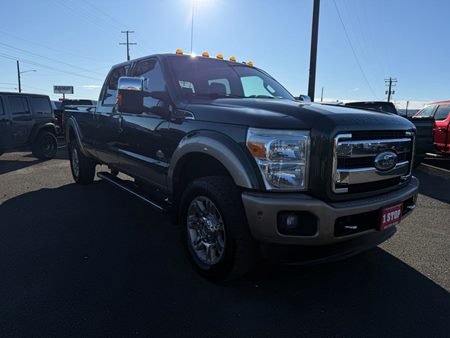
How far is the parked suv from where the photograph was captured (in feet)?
30.4

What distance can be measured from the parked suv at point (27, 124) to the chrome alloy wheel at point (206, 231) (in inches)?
324

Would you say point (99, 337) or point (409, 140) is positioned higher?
point (409, 140)

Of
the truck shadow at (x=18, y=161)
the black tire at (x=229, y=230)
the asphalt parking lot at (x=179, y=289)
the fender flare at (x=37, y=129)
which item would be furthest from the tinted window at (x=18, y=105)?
the black tire at (x=229, y=230)

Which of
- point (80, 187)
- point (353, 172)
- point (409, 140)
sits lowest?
point (80, 187)

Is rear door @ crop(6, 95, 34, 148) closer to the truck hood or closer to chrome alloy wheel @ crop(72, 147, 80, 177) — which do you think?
chrome alloy wheel @ crop(72, 147, 80, 177)

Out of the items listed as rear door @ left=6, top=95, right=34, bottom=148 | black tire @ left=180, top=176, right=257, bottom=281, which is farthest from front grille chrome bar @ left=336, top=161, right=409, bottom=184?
rear door @ left=6, top=95, right=34, bottom=148

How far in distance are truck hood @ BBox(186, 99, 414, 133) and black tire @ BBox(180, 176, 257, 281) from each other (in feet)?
1.67

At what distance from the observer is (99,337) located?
2275 millimetres

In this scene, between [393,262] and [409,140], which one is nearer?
[409,140]

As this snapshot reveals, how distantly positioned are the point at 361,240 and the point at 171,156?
5.87 ft

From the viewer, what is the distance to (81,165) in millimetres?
6430

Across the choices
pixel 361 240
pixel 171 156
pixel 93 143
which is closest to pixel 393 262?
pixel 361 240

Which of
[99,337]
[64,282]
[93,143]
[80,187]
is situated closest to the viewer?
[99,337]

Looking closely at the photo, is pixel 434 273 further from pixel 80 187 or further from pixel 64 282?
pixel 80 187
